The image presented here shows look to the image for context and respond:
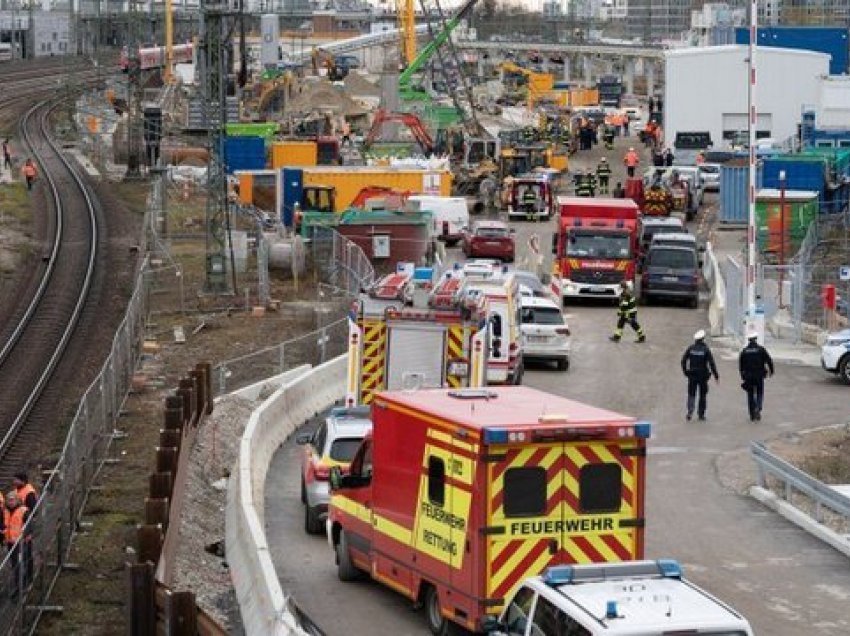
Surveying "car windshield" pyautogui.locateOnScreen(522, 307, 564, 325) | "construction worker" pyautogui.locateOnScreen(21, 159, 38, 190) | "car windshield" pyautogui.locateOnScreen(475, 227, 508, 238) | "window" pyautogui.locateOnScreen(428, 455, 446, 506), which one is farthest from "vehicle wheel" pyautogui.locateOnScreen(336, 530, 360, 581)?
"construction worker" pyautogui.locateOnScreen(21, 159, 38, 190)

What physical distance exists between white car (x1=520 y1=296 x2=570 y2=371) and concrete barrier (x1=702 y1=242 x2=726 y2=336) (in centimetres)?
597

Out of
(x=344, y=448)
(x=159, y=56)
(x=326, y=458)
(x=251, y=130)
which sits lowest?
(x=326, y=458)

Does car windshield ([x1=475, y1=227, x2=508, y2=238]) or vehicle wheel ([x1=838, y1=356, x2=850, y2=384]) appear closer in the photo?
vehicle wheel ([x1=838, y1=356, x2=850, y2=384])

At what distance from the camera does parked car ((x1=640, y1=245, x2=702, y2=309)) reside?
46906 millimetres

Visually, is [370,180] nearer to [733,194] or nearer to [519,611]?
[733,194]

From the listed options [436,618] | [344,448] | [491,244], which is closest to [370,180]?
[491,244]

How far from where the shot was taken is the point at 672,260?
47094 mm

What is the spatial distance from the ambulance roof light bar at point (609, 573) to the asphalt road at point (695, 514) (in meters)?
4.56

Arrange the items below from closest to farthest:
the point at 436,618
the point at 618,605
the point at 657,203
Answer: the point at 618,605 < the point at 436,618 < the point at 657,203

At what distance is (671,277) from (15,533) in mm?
28708

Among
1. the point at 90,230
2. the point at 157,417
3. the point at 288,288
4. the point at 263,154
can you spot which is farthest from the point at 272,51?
the point at 157,417

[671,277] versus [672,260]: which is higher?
[672,260]

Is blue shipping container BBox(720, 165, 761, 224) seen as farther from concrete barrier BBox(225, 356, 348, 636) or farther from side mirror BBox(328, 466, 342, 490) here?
side mirror BBox(328, 466, 342, 490)

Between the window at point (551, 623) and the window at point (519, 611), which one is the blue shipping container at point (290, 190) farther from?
the window at point (551, 623)
